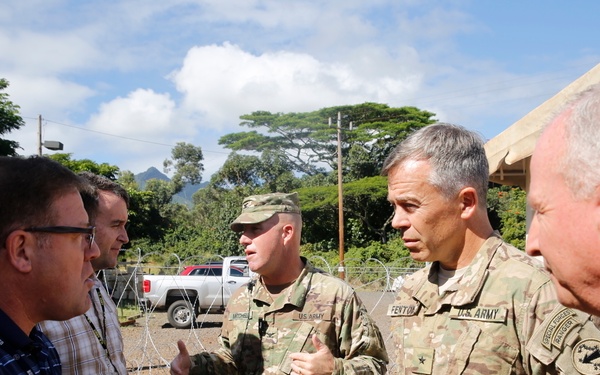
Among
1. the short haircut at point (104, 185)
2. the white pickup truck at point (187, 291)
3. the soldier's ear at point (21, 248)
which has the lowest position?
the white pickup truck at point (187, 291)

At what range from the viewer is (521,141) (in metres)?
6.92

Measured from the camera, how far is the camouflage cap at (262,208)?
328 cm

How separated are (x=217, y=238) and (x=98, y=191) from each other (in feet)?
92.7

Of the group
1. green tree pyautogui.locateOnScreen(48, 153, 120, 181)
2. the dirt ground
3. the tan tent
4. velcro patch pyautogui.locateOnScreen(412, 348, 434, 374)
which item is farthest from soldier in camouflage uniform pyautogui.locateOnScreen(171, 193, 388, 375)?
green tree pyautogui.locateOnScreen(48, 153, 120, 181)

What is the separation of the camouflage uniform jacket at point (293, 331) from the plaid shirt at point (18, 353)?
46.1 inches

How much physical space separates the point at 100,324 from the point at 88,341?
21 cm

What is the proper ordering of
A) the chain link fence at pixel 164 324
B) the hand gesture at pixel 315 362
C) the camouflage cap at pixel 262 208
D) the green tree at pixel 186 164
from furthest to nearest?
the green tree at pixel 186 164 → the chain link fence at pixel 164 324 → the camouflage cap at pixel 262 208 → the hand gesture at pixel 315 362

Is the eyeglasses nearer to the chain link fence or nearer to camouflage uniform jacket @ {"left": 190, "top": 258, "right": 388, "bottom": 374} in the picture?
camouflage uniform jacket @ {"left": 190, "top": 258, "right": 388, "bottom": 374}

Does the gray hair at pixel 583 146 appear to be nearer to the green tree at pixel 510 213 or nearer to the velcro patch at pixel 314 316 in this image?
the velcro patch at pixel 314 316

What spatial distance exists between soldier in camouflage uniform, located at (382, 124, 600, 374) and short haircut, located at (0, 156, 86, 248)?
132 centimetres

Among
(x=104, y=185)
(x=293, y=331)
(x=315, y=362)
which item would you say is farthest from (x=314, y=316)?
(x=104, y=185)

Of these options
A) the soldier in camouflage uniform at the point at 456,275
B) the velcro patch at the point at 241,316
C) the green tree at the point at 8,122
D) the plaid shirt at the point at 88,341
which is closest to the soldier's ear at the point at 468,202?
the soldier in camouflage uniform at the point at 456,275

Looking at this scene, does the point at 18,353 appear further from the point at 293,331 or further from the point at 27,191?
the point at 293,331

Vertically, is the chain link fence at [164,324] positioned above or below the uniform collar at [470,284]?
below
